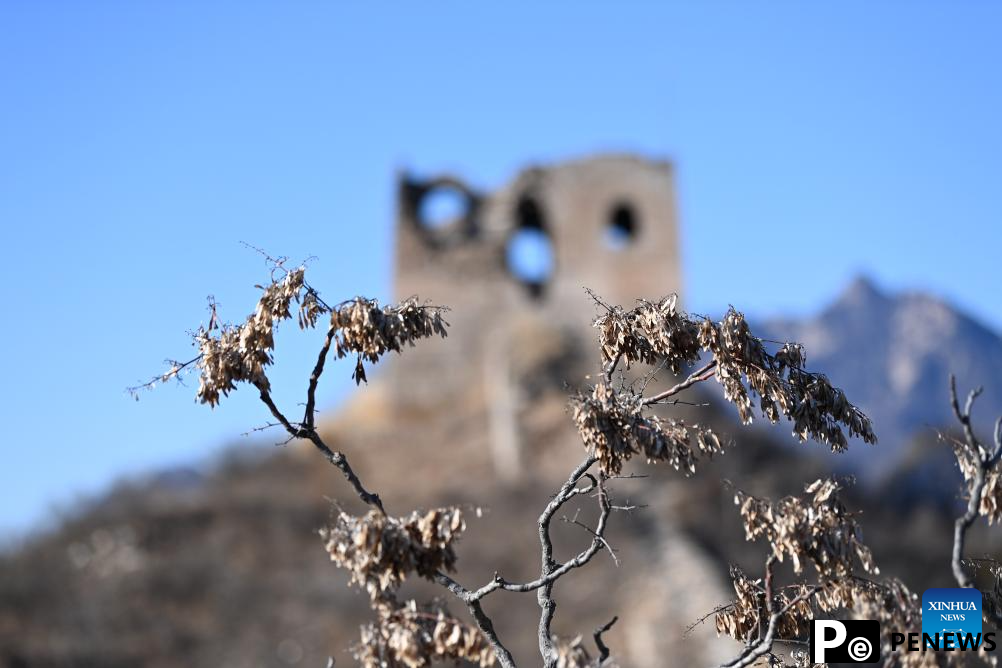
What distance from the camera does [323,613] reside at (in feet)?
77.1

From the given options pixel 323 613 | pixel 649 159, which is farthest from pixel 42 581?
pixel 649 159

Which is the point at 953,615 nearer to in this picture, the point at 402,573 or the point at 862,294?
the point at 402,573

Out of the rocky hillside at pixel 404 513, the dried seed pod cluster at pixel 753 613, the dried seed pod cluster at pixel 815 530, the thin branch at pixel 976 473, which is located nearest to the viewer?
the thin branch at pixel 976 473

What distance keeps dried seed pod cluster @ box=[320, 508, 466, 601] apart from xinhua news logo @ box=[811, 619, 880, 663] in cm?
122

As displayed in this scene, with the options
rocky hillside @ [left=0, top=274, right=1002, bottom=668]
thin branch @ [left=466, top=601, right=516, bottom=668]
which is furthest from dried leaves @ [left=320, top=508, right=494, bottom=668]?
rocky hillside @ [left=0, top=274, right=1002, bottom=668]

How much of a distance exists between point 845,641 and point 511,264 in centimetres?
2978

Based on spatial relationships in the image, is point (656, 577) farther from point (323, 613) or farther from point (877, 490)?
point (877, 490)

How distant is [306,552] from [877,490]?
49.1 feet

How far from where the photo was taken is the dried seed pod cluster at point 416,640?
14.6 ft

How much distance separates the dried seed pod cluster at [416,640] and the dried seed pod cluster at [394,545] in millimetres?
169

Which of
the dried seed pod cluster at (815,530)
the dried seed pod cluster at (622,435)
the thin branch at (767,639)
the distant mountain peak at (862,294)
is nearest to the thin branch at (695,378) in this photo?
the dried seed pod cluster at (622,435)

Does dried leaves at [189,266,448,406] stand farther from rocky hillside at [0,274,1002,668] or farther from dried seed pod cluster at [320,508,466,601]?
rocky hillside at [0,274,1002,668]

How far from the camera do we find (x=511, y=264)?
113 feet

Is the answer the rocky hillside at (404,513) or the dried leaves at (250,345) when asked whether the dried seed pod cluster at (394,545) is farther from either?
the rocky hillside at (404,513)
